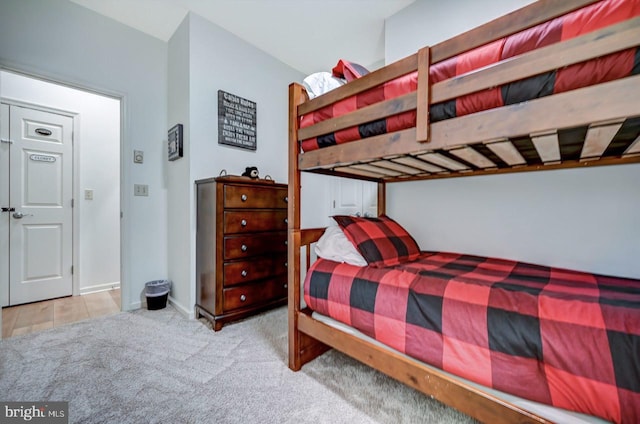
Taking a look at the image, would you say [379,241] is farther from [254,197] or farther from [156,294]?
[156,294]

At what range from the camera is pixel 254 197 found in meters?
2.18

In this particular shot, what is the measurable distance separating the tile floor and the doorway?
156 millimetres

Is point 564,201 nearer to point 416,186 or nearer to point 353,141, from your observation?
Result: point 416,186

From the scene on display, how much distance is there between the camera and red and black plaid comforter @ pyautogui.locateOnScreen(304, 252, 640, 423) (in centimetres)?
68

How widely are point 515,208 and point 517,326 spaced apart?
1.21 meters

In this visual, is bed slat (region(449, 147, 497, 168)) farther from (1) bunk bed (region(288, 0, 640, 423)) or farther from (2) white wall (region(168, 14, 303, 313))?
(2) white wall (region(168, 14, 303, 313))

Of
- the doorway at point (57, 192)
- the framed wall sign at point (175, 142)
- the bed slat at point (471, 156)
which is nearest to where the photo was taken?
the bed slat at point (471, 156)

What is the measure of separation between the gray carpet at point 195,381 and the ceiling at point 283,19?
2.67m

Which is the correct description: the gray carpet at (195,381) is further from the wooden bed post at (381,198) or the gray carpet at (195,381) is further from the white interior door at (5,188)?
the wooden bed post at (381,198)

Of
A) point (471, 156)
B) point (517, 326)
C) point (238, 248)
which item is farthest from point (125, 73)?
point (517, 326)

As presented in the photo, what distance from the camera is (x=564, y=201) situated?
1.55m

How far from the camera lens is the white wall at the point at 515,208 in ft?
4.60

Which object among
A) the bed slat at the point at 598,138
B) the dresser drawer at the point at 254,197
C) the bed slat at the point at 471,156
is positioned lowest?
the dresser drawer at the point at 254,197

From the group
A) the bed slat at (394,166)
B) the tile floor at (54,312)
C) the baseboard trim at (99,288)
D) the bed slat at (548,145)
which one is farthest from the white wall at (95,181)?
the bed slat at (548,145)
